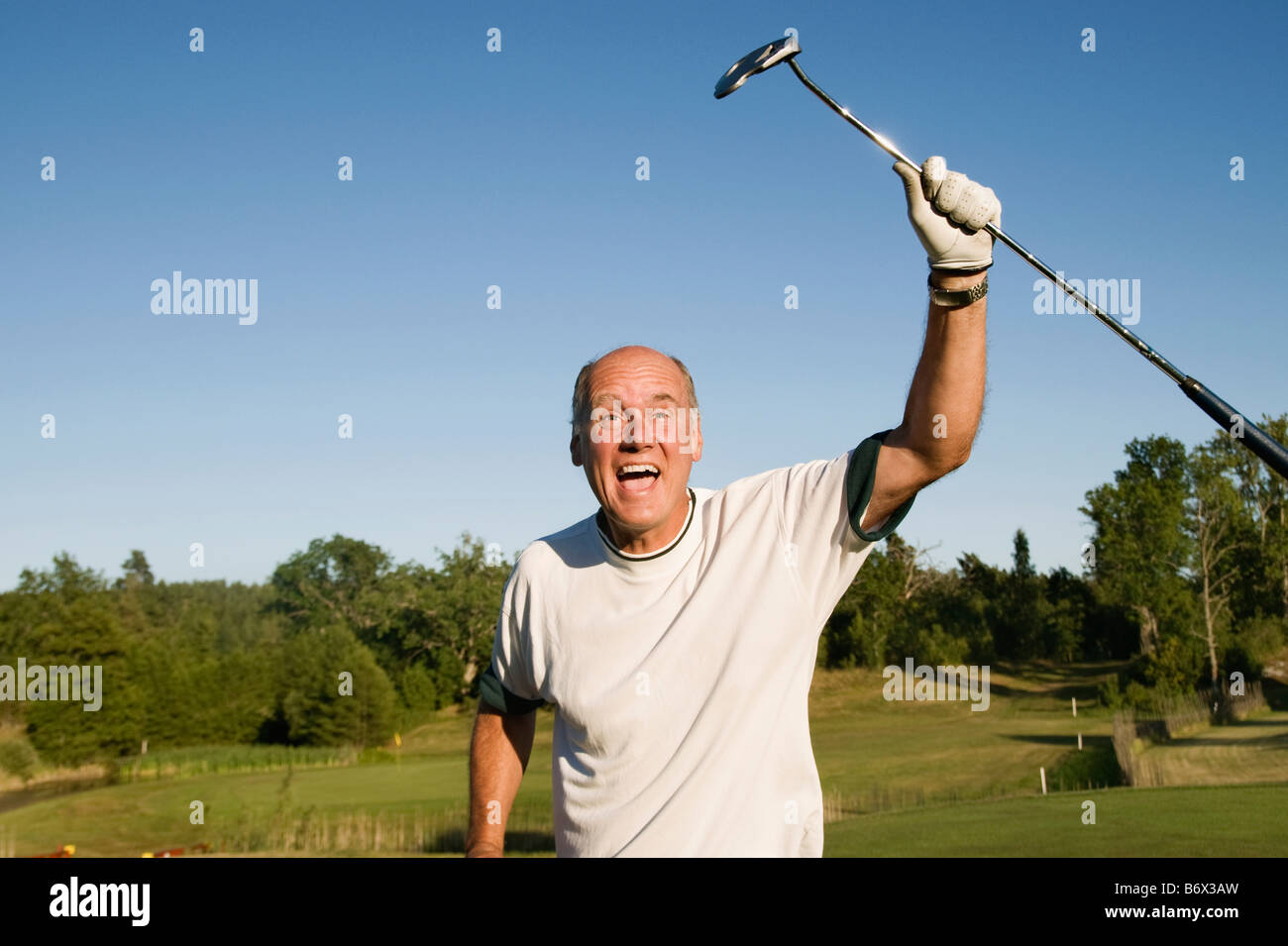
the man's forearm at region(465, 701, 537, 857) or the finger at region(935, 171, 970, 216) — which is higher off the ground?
the finger at region(935, 171, 970, 216)

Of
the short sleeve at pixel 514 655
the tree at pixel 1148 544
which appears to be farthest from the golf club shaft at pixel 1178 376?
the tree at pixel 1148 544

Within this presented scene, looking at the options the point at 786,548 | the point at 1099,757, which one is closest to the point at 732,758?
the point at 786,548

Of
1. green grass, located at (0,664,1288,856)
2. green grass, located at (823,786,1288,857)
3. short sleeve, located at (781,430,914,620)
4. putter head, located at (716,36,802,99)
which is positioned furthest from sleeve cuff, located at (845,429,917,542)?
green grass, located at (0,664,1288,856)

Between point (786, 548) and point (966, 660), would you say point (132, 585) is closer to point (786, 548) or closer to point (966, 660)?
point (966, 660)

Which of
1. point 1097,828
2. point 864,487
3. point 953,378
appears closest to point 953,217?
point 953,378

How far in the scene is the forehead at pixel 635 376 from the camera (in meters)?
2.70

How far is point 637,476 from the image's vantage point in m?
2.59

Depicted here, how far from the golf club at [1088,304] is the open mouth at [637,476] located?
3.00ft

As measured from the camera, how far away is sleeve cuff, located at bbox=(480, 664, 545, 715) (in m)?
2.96

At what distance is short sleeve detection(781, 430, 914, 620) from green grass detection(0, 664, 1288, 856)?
13.7 meters

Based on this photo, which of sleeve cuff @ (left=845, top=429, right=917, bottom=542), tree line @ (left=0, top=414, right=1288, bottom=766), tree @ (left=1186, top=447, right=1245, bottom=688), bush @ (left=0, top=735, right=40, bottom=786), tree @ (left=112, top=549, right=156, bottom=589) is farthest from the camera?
tree @ (left=112, top=549, right=156, bottom=589)

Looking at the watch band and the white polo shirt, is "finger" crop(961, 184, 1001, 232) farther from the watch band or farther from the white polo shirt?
the white polo shirt

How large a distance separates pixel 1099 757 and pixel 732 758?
120 ft

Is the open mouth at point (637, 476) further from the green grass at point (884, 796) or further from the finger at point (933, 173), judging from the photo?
the green grass at point (884, 796)
